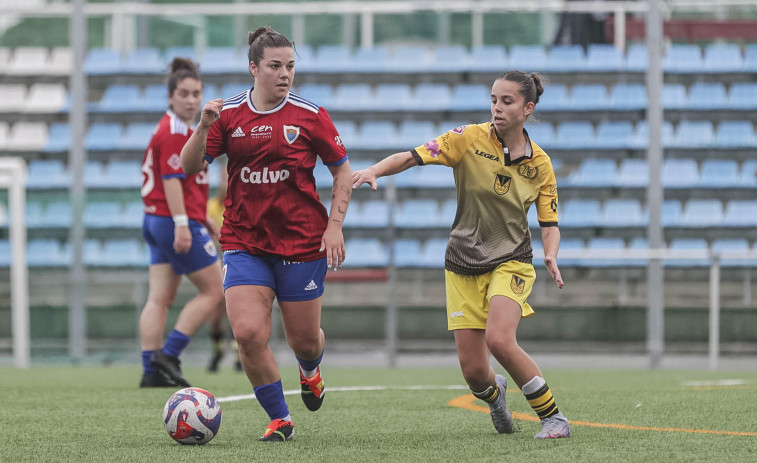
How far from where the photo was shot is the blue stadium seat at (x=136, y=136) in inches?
601

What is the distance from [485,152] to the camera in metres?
4.77

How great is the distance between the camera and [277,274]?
4.62 meters

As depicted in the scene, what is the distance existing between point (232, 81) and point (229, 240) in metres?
11.5

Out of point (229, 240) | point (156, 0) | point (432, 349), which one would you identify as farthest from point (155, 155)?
point (156, 0)

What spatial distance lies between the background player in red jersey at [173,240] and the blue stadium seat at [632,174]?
336 inches

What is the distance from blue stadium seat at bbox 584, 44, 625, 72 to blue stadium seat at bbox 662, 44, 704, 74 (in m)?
0.67

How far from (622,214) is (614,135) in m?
1.35

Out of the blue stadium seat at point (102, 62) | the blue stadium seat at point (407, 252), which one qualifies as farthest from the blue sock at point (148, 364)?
the blue stadium seat at point (102, 62)

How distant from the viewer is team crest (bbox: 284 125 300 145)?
14.9 feet

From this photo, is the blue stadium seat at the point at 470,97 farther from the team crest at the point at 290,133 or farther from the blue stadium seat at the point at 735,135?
the team crest at the point at 290,133

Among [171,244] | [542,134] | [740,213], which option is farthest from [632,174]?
[171,244]

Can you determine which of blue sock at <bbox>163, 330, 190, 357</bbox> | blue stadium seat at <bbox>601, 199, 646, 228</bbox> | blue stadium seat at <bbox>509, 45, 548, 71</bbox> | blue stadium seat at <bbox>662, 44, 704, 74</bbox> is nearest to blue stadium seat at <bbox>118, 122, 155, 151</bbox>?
blue stadium seat at <bbox>509, 45, 548, 71</bbox>

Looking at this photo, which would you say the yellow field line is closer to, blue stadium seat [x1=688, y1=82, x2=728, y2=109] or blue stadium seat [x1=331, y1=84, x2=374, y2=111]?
blue stadium seat [x1=331, y1=84, x2=374, y2=111]

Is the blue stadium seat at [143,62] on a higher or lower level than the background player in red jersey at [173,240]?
higher
